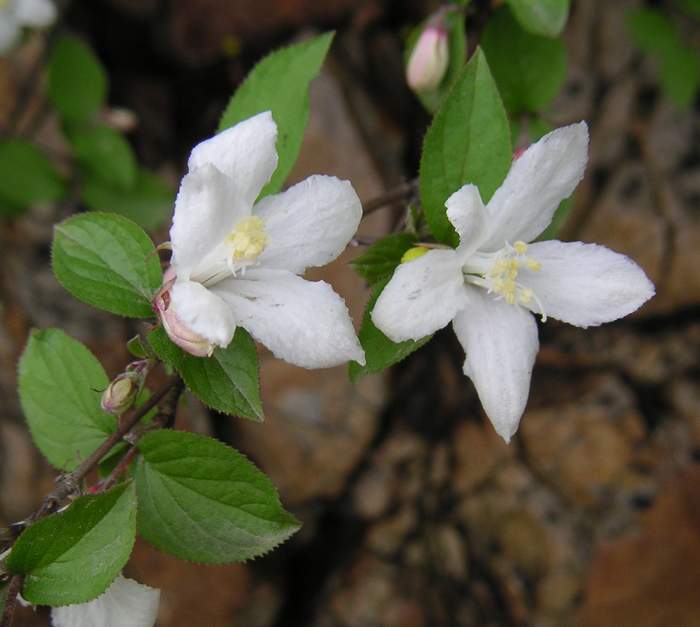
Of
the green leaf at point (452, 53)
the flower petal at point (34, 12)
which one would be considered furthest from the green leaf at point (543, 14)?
the flower petal at point (34, 12)

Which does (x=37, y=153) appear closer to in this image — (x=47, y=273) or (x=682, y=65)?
(x=47, y=273)

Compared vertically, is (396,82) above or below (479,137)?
below

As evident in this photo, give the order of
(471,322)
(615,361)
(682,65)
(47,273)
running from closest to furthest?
(471,322) → (682,65) → (47,273) → (615,361)

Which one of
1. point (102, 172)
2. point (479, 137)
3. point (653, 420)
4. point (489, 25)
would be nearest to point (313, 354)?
point (479, 137)

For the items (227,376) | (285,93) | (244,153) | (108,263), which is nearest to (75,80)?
(285,93)

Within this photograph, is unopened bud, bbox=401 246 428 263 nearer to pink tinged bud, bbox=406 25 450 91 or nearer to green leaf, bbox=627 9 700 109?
pink tinged bud, bbox=406 25 450 91

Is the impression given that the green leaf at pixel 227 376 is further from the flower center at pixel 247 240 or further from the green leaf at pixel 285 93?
the green leaf at pixel 285 93
